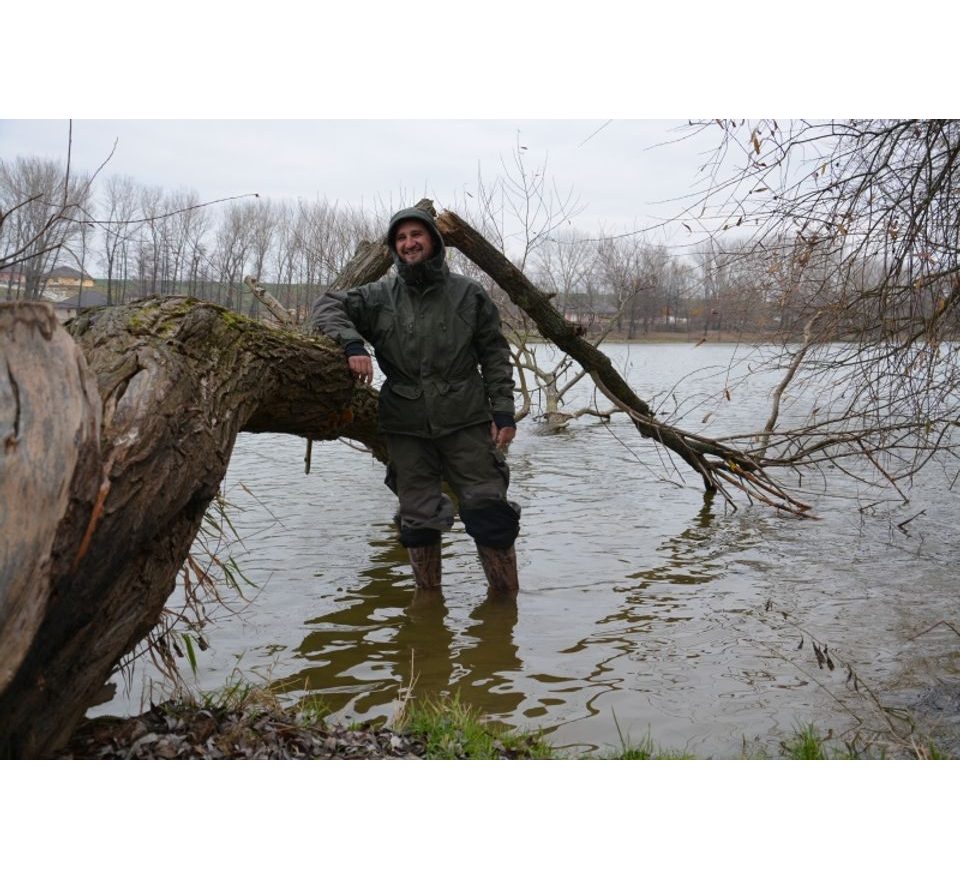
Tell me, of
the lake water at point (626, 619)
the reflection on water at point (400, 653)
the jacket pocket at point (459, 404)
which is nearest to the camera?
the lake water at point (626, 619)

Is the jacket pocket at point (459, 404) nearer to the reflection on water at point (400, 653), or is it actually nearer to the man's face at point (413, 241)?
the man's face at point (413, 241)

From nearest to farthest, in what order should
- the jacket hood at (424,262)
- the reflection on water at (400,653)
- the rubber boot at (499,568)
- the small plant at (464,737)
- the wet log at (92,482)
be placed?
the wet log at (92,482) → the small plant at (464,737) → the reflection on water at (400,653) → the jacket hood at (424,262) → the rubber boot at (499,568)

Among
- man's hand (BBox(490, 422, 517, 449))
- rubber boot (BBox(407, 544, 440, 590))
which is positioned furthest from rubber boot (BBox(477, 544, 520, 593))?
man's hand (BBox(490, 422, 517, 449))

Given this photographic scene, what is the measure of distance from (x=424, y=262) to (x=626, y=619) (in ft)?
9.34

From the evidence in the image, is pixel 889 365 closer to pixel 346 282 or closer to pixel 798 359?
pixel 798 359

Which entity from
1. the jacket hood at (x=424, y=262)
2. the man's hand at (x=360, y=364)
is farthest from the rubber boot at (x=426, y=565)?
the jacket hood at (x=424, y=262)

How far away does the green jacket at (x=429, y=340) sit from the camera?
6059mm

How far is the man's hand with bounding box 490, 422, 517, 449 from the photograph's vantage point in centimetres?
617

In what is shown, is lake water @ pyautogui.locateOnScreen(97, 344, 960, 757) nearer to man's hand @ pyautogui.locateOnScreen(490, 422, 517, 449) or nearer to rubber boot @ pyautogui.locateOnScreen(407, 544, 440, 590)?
rubber boot @ pyautogui.locateOnScreen(407, 544, 440, 590)

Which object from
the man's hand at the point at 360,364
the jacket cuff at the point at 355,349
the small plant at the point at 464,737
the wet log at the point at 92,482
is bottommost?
the small plant at the point at 464,737

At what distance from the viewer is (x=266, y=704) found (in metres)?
4.30

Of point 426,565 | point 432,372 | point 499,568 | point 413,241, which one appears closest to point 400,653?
point 426,565

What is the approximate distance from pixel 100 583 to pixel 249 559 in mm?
4723

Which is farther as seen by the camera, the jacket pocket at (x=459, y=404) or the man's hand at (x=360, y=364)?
the jacket pocket at (x=459, y=404)
